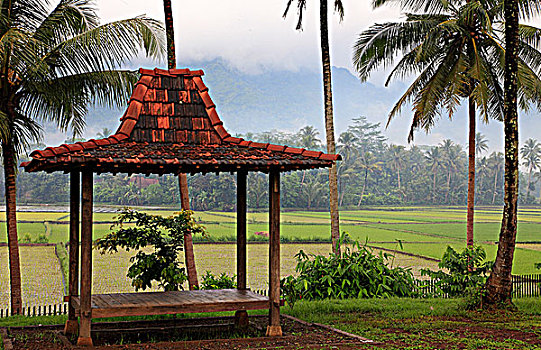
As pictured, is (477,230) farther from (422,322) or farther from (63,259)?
(422,322)

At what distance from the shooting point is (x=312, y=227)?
4525 cm

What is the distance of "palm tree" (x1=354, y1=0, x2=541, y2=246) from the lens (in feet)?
50.8

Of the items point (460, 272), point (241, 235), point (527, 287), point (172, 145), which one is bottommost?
point (527, 287)

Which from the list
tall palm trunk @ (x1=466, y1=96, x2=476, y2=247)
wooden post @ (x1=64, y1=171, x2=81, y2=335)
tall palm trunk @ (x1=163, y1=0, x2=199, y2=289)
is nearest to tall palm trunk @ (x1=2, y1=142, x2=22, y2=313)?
tall palm trunk @ (x1=163, y1=0, x2=199, y2=289)

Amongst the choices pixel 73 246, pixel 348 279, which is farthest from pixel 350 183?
pixel 73 246

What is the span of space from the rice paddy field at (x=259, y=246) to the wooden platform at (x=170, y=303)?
378 centimetres

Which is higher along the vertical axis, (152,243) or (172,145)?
(172,145)

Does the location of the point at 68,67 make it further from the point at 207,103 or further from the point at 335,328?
the point at 335,328

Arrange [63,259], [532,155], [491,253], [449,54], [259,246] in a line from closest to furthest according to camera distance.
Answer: [449,54], [63,259], [491,253], [259,246], [532,155]

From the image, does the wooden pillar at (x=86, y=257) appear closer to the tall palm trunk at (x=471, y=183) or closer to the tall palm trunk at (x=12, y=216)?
the tall palm trunk at (x=12, y=216)

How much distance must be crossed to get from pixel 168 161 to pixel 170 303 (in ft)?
5.46

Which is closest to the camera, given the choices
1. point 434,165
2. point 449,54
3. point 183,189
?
point 183,189

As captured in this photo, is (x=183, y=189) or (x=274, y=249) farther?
(x=183, y=189)

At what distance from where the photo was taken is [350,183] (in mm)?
75438
